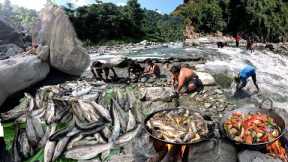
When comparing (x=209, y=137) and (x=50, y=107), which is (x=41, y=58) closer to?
(x=50, y=107)

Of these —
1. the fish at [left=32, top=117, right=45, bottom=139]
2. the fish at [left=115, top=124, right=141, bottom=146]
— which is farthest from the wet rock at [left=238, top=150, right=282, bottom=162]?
the fish at [left=32, top=117, right=45, bottom=139]

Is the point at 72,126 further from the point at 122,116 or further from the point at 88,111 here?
the point at 122,116

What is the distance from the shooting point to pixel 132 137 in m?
7.18

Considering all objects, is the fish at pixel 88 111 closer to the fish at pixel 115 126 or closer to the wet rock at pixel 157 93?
the fish at pixel 115 126

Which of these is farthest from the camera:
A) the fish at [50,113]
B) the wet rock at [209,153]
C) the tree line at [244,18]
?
the tree line at [244,18]

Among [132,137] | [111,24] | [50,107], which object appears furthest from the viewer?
[111,24]

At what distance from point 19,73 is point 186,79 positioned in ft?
19.0

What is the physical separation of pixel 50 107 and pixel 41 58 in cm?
382

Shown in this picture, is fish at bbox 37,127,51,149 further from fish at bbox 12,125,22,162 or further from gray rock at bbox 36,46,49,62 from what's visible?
gray rock at bbox 36,46,49,62

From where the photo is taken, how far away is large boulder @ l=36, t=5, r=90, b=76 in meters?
12.4

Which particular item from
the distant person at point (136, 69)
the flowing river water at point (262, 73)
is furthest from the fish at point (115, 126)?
the distant person at point (136, 69)

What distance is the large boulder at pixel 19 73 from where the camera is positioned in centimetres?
1042

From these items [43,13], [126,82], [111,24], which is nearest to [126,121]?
[126,82]

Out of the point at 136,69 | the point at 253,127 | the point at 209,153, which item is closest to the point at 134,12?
the point at 136,69
